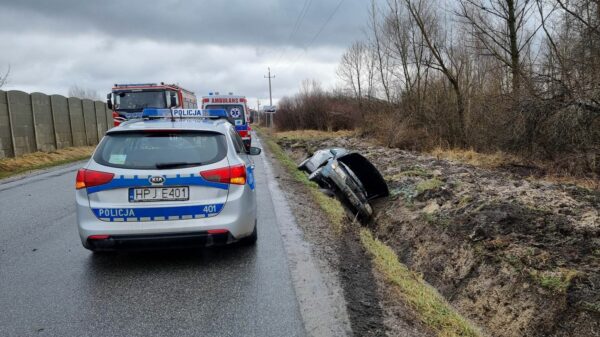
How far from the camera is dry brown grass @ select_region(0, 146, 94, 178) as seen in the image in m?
Answer: 16.1

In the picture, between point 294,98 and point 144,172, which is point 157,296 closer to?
point 144,172

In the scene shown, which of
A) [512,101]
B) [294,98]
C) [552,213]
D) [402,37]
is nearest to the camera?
[552,213]

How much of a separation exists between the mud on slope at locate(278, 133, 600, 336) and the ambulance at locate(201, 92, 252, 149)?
11811mm

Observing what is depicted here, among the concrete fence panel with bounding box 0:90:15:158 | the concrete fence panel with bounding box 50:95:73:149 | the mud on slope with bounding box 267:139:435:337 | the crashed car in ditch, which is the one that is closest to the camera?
the mud on slope with bounding box 267:139:435:337

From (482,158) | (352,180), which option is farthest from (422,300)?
(482,158)

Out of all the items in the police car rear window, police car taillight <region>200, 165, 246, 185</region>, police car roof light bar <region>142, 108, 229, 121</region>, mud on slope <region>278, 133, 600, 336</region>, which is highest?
police car roof light bar <region>142, 108, 229, 121</region>

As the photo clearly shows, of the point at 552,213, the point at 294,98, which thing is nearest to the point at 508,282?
the point at 552,213

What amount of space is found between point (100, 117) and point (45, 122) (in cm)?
757

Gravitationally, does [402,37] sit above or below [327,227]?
above

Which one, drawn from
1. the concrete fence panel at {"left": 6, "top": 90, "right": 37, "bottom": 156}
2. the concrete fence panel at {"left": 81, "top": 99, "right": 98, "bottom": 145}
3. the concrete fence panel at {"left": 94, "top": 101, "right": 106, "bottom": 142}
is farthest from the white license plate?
the concrete fence panel at {"left": 94, "top": 101, "right": 106, "bottom": 142}

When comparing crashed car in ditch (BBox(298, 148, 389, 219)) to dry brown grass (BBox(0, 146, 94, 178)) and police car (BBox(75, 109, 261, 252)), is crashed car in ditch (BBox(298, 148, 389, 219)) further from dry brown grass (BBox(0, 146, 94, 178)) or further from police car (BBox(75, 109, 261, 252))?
dry brown grass (BBox(0, 146, 94, 178))

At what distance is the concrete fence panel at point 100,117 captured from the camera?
92.4 feet

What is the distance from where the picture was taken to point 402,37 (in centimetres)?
2284

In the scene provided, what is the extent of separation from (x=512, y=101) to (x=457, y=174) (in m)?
2.97
